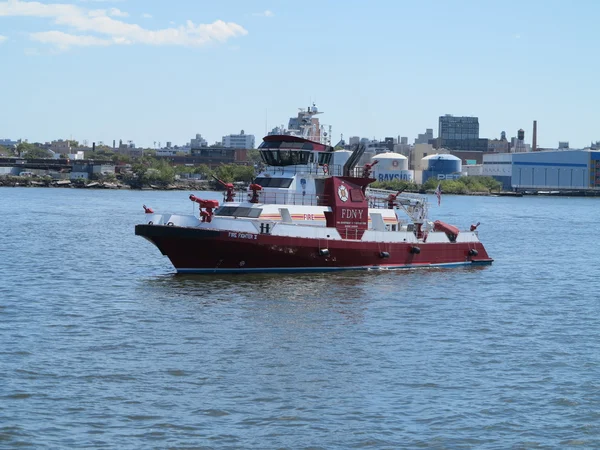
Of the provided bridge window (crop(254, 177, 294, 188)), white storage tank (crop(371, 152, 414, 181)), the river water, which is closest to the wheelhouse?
bridge window (crop(254, 177, 294, 188))

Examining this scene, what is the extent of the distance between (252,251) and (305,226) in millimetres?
2917

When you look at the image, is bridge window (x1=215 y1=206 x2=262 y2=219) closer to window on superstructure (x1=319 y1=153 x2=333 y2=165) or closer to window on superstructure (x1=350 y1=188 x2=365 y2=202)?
window on superstructure (x1=350 y1=188 x2=365 y2=202)

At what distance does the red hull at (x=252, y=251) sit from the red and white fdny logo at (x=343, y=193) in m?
2.40

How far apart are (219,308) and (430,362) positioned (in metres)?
10.1

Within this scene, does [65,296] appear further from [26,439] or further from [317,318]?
[26,439]

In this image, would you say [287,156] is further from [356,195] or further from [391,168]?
[391,168]

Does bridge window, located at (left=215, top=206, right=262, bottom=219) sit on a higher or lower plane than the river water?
higher

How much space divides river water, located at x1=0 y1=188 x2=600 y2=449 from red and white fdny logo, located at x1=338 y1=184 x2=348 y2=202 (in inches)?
154

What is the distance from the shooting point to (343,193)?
45.9 meters

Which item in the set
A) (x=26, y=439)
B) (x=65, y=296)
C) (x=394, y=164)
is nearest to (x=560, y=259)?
(x=65, y=296)

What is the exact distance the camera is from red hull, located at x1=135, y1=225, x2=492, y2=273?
136 ft

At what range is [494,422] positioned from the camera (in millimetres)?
21266

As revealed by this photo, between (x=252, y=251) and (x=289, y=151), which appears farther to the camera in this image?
(x=289, y=151)

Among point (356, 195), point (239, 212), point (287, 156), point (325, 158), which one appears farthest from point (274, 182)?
point (356, 195)
